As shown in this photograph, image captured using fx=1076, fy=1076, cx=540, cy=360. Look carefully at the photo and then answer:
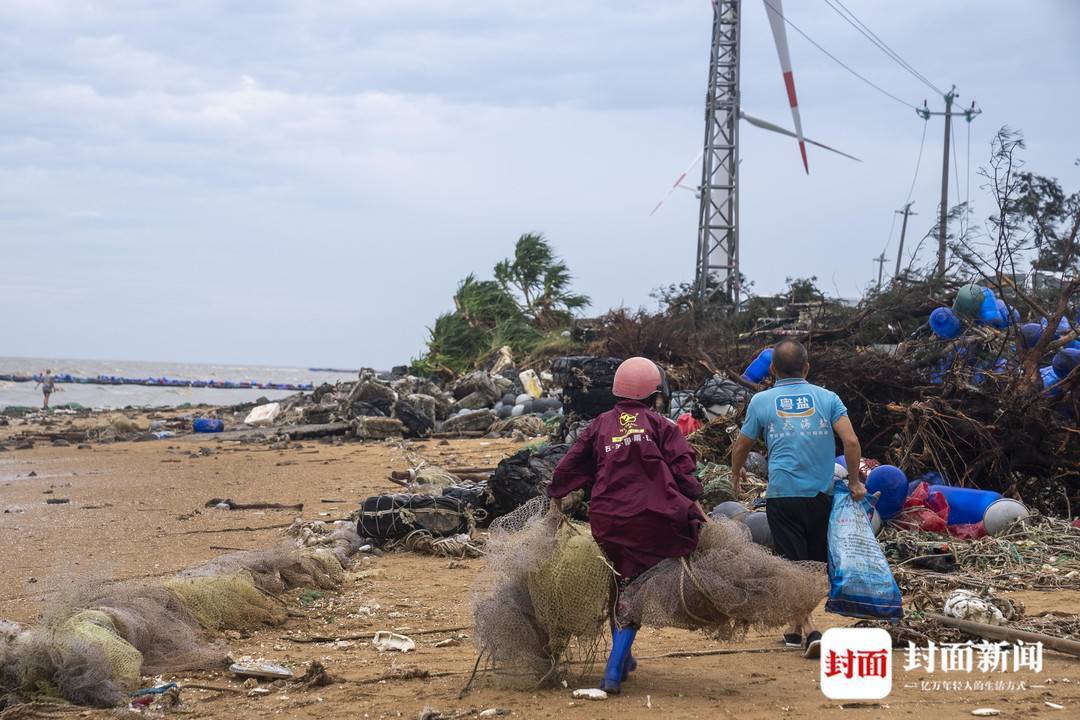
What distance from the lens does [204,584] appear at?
6.32 meters

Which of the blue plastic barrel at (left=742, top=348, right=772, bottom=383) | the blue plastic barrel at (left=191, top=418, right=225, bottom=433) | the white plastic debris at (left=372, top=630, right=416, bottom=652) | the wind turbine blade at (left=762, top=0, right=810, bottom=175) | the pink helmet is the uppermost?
the wind turbine blade at (left=762, top=0, right=810, bottom=175)

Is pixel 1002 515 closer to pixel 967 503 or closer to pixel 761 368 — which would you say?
pixel 967 503

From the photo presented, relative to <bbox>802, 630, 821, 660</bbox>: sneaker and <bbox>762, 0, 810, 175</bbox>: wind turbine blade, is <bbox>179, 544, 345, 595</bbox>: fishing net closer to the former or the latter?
<bbox>802, 630, 821, 660</bbox>: sneaker

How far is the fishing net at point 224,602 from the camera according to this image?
612cm

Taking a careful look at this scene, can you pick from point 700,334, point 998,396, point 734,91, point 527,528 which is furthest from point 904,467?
point 734,91

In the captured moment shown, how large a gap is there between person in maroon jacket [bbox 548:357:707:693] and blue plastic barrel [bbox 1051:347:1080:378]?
19.8 feet

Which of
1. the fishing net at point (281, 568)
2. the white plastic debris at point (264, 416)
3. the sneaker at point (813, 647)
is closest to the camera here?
the sneaker at point (813, 647)

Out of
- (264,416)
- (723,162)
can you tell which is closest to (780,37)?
(723,162)

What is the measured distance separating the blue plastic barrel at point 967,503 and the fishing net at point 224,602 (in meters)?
5.34

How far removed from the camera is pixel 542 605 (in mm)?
4727

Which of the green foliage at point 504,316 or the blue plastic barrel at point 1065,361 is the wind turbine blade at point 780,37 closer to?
the green foliage at point 504,316

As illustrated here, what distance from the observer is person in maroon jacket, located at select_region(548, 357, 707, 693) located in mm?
4719

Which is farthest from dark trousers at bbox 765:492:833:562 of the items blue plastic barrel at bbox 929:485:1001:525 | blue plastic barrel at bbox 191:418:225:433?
blue plastic barrel at bbox 191:418:225:433

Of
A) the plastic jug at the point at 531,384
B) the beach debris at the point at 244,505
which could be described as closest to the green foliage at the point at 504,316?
the plastic jug at the point at 531,384
